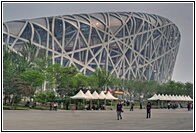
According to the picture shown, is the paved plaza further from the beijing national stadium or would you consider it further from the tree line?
the beijing national stadium

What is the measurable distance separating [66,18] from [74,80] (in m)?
39.9

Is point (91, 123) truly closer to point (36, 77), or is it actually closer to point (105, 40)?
point (36, 77)

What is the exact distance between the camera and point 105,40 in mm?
97250

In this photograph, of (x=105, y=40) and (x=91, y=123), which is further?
(x=105, y=40)

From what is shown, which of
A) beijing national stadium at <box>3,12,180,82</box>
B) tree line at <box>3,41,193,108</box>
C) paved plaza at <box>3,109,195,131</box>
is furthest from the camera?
beijing national stadium at <box>3,12,180,82</box>

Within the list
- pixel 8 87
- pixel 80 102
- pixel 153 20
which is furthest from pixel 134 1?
pixel 153 20

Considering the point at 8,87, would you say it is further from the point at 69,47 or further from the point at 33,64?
the point at 69,47

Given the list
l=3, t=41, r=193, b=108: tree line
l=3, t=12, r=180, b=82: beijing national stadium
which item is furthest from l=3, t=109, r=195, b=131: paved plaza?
l=3, t=12, r=180, b=82: beijing national stadium

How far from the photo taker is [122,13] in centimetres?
10062

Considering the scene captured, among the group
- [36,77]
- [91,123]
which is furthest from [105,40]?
[91,123]

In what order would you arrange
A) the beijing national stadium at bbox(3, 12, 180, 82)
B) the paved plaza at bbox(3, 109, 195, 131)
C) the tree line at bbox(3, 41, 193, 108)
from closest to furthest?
the paved plaza at bbox(3, 109, 195, 131)
the tree line at bbox(3, 41, 193, 108)
the beijing national stadium at bbox(3, 12, 180, 82)

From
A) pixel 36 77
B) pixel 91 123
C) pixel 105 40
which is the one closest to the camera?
pixel 91 123

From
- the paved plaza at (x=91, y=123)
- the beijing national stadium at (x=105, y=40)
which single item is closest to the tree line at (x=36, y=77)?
the paved plaza at (x=91, y=123)

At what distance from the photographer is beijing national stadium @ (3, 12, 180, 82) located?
85500 millimetres
